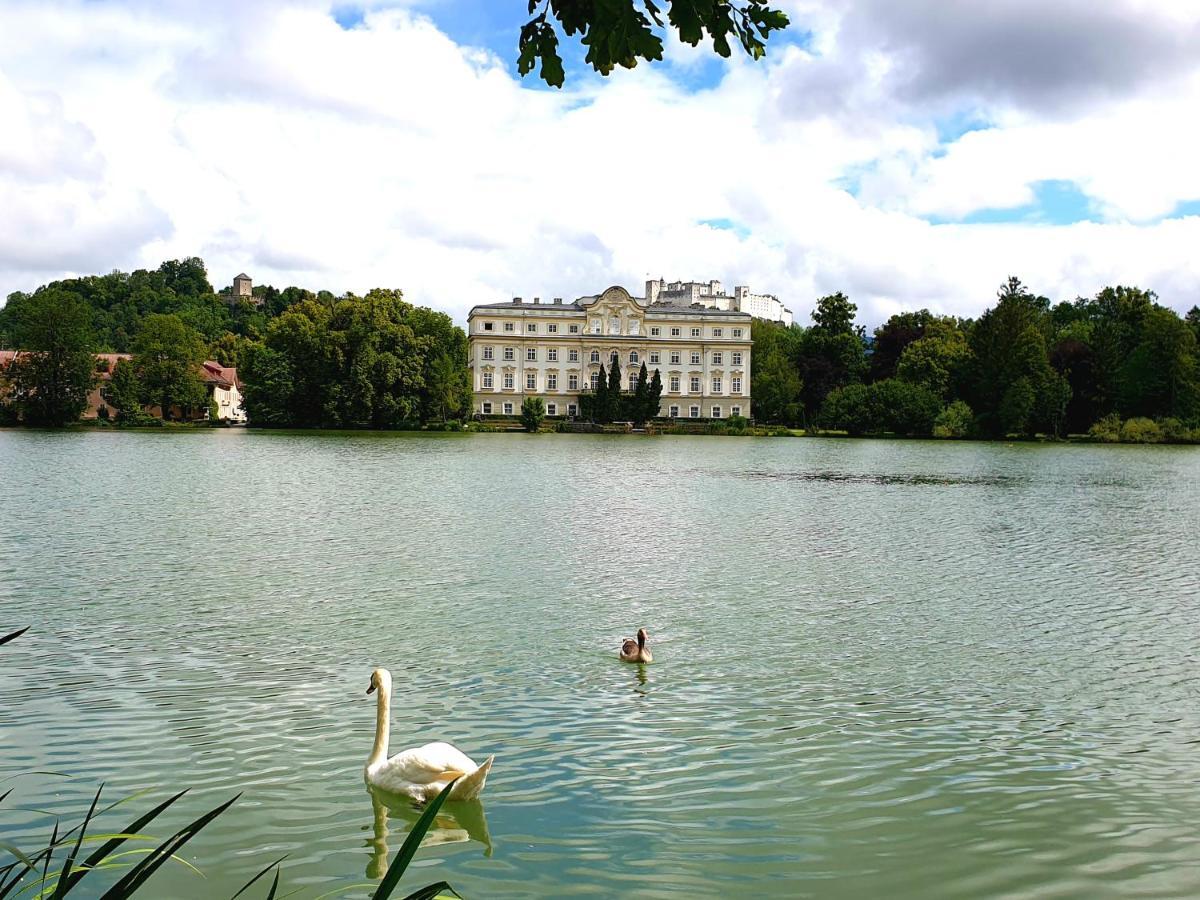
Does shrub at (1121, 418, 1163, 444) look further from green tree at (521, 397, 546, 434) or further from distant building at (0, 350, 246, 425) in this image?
distant building at (0, 350, 246, 425)

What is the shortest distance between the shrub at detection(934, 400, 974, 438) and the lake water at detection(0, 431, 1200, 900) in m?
53.8

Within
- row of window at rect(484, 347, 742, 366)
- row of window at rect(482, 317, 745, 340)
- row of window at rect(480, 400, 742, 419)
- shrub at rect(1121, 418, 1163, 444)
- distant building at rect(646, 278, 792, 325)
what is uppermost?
distant building at rect(646, 278, 792, 325)

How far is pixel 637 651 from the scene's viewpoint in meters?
8.26

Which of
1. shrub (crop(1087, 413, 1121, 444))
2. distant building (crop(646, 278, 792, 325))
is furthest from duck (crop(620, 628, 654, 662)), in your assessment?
distant building (crop(646, 278, 792, 325))

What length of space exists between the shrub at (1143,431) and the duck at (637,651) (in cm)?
6393

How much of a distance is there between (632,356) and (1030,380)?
35.9 m

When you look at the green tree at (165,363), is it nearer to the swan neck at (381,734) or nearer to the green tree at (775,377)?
the green tree at (775,377)

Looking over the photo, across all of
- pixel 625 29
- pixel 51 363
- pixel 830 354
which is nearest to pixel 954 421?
pixel 830 354

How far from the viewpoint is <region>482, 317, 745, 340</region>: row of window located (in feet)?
308

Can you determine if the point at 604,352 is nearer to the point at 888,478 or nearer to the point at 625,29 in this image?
the point at 888,478

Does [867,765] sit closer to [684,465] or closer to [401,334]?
[684,465]

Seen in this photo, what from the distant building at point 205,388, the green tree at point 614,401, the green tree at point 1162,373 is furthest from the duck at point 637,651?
the green tree at point 614,401

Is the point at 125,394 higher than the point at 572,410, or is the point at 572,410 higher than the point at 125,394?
the point at 125,394

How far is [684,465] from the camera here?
3756 cm
